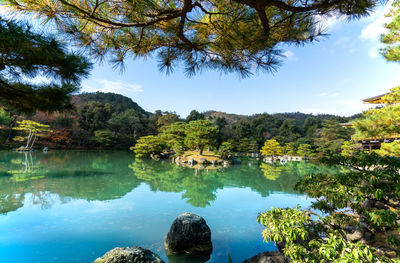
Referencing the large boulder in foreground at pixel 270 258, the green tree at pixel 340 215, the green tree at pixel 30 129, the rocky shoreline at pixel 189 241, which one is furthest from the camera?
the green tree at pixel 30 129

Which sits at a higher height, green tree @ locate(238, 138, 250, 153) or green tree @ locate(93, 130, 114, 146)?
green tree @ locate(93, 130, 114, 146)

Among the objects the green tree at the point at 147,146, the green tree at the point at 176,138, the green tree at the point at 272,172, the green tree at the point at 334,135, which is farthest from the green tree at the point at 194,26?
the green tree at the point at 334,135

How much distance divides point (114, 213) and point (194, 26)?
320 centimetres

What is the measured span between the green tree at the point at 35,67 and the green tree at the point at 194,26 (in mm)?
223

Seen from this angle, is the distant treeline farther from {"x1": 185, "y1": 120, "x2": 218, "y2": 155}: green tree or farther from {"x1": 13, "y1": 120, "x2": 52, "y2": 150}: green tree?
{"x1": 185, "y1": 120, "x2": 218, "y2": 155}: green tree

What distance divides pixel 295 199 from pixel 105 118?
59.5 feet

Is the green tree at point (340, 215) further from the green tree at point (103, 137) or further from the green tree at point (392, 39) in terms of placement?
the green tree at point (103, 137)

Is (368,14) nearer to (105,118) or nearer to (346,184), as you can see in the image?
(346,184)

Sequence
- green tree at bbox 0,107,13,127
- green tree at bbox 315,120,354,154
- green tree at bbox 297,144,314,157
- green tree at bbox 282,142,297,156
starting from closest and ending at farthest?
green tree at bbox 0,107,13,127, green tree at bbox 315,120,354,154, green tree at bbox 297,144,314,157, green tree at bbox 282,142,297,156

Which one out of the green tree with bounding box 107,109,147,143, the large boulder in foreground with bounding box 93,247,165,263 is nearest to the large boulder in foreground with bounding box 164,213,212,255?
the large boulder in foreground with bounding box 93,247,165,263

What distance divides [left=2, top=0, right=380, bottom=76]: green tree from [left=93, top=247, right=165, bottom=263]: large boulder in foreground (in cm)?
174

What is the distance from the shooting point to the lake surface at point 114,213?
218 cm

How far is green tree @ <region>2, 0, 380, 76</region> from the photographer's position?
Answer: 3.89 ft

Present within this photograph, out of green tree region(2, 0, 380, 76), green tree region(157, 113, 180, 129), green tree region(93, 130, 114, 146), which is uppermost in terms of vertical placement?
green tree region(157, 113, 180, 129)
